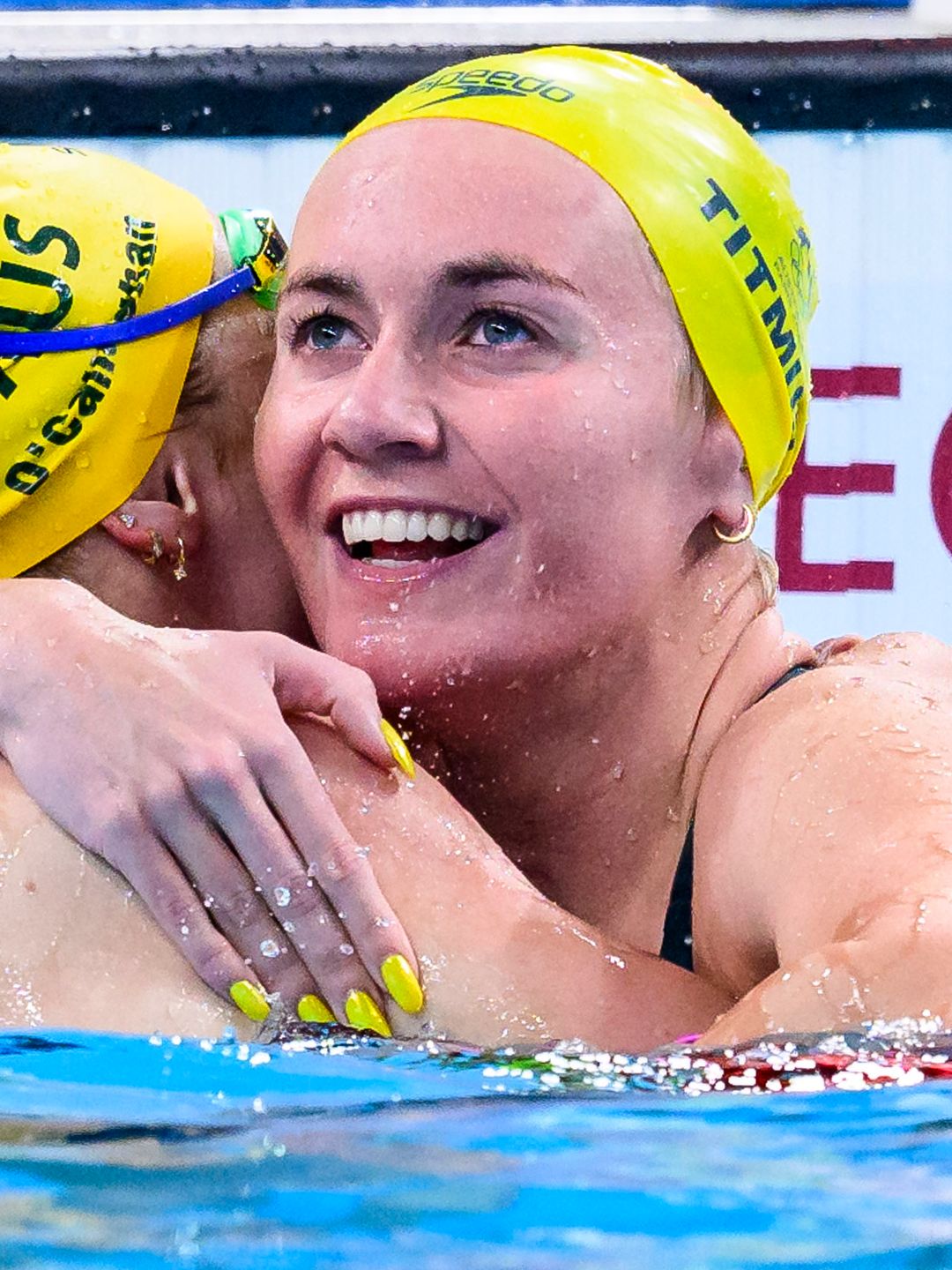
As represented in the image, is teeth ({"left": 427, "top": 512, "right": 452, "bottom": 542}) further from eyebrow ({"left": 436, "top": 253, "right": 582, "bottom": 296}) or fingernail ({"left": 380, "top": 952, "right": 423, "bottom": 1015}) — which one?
fingernail ({"left": 380, "top": 952, "right": 423, "bottom": 1015})

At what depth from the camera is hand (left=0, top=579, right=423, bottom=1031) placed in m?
1.82

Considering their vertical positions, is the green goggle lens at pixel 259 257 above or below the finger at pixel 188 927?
above

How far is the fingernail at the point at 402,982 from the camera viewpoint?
181cm

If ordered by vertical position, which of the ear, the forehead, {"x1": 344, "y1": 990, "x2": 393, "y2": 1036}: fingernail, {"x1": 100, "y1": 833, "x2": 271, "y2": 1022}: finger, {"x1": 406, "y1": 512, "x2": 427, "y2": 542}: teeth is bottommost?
{"x1": 344, "y1": 990, "x2": 393, "y2": 1036}: fingernail

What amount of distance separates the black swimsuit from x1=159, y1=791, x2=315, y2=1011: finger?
63 cm

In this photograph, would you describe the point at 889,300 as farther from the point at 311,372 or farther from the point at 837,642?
the point at 311,372

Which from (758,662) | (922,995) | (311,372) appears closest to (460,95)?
(311,372)

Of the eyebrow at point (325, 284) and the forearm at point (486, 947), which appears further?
the eyebrow at point (325, 284)

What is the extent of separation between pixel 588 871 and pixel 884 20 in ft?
7.05

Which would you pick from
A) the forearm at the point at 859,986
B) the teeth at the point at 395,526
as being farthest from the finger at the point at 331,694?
the forearm at the point at 859,986

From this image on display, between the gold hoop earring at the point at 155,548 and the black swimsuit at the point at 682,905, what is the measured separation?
84 centimetres

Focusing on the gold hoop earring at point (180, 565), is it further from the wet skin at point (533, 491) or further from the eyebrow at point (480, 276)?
the eyebrow at point (480, 276)

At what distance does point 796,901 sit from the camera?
6.08 ft

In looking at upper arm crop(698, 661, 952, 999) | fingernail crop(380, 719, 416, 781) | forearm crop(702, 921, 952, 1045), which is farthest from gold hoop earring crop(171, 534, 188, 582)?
forearm crop(702, 921, 952, 1045)
